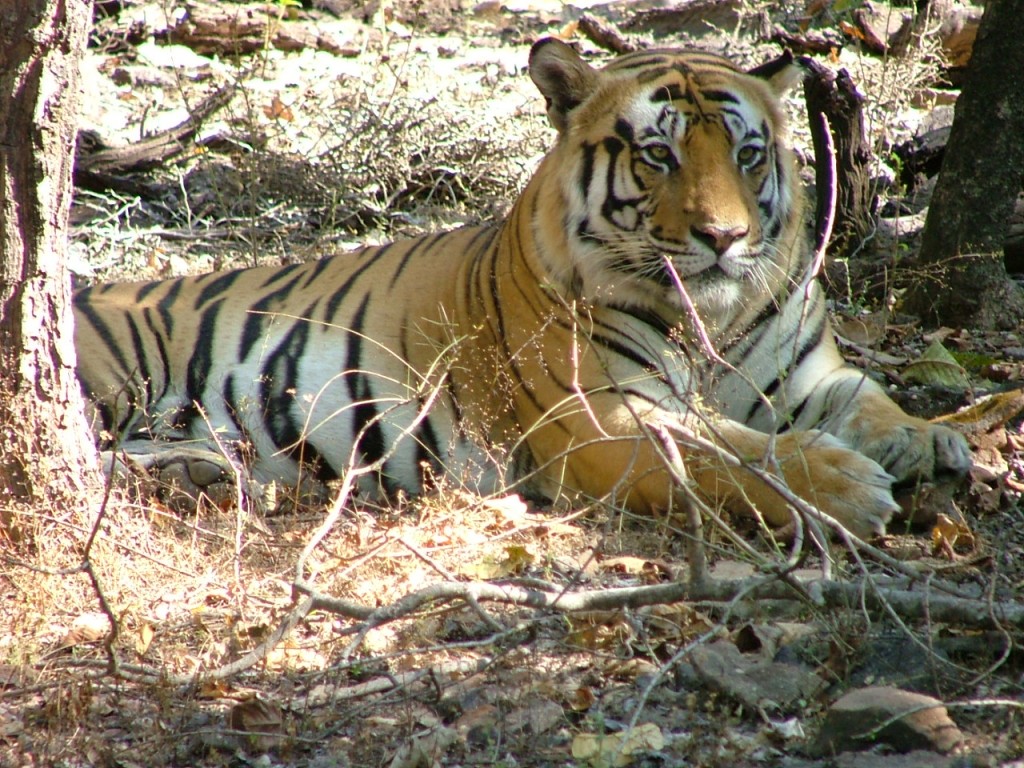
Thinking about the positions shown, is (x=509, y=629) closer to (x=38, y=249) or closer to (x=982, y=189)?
(x=38, y=249)

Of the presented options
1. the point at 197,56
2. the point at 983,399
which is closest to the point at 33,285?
the point at 983,399

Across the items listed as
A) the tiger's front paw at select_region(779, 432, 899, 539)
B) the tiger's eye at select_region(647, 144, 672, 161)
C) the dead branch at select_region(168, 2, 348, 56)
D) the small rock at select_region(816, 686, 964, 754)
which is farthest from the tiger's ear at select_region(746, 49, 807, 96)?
the dead branch at select_region(168, 2, 348, 56)

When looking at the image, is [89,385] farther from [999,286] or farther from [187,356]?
[999,286]

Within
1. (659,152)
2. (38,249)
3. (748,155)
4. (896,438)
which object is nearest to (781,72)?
(748,155)

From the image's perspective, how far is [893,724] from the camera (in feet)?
7.32

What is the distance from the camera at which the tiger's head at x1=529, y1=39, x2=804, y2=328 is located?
12.6 feet

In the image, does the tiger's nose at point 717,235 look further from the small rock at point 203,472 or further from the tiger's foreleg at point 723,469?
the small rock at point 203,472

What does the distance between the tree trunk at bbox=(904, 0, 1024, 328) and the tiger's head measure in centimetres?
136

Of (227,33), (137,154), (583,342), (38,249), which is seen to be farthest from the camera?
(227,33)

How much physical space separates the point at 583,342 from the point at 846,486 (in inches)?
42.2

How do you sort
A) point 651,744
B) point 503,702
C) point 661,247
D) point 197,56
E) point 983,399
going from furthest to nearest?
point 197,56, point 983,399, point 661,247, point 503,702, point 651,744

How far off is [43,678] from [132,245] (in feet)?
14.2

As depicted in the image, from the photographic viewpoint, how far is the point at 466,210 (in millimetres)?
7223

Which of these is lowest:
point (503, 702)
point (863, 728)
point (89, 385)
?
point (89, 385)
